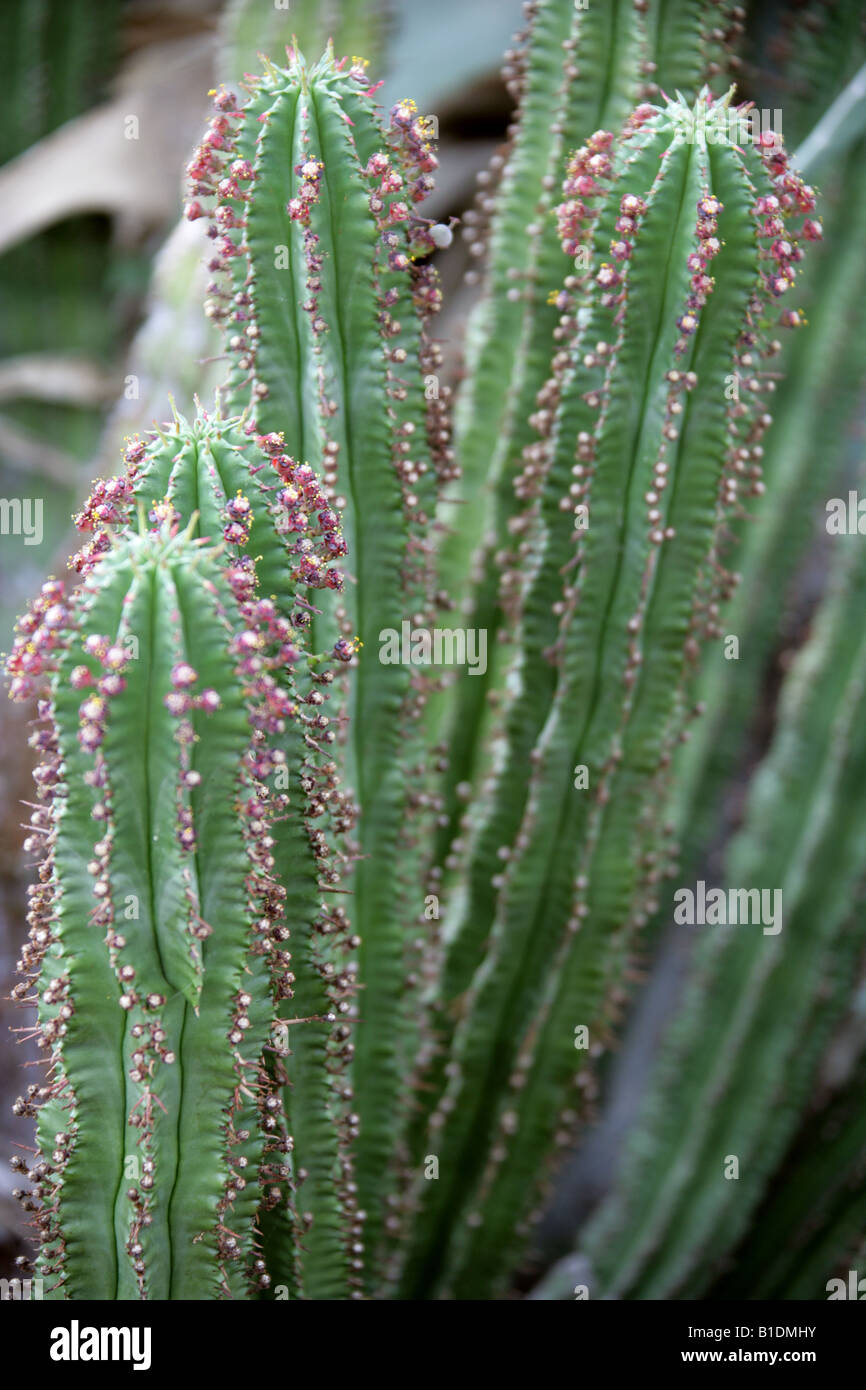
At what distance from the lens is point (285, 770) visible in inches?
66.2

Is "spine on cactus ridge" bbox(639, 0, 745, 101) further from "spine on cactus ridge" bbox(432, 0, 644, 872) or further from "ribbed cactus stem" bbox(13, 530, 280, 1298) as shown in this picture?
"ribbed cactus stem" bbox(13, 530, 280, 1298)

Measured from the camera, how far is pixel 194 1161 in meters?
1.61

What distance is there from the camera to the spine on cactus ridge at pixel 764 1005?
275 centimetres

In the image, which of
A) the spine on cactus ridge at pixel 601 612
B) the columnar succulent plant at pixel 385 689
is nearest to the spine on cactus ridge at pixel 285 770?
the columnar succulent plant at pixel 385 689

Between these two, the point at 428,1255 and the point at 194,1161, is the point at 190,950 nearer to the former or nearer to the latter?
the point at 194,1161

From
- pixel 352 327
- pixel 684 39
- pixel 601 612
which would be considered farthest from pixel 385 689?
pixel 684 39

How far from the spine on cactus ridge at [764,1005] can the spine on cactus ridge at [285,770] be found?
3.39 feet

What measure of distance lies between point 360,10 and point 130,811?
2.40 meters

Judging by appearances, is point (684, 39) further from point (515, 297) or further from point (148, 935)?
point (148, 935)

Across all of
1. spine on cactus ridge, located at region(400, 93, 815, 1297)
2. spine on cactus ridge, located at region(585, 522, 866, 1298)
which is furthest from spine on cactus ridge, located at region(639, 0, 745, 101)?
spine on cactus ridge, located at region(585, 522, 866, 1298)

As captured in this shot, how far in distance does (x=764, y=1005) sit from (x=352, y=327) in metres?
1.75

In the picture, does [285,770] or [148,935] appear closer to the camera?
[148,935]

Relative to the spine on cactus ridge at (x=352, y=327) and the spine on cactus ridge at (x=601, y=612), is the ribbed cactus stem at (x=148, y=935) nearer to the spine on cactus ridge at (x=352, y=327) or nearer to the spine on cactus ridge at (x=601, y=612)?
the spine on cactus ridge at (x=352, y=327)
